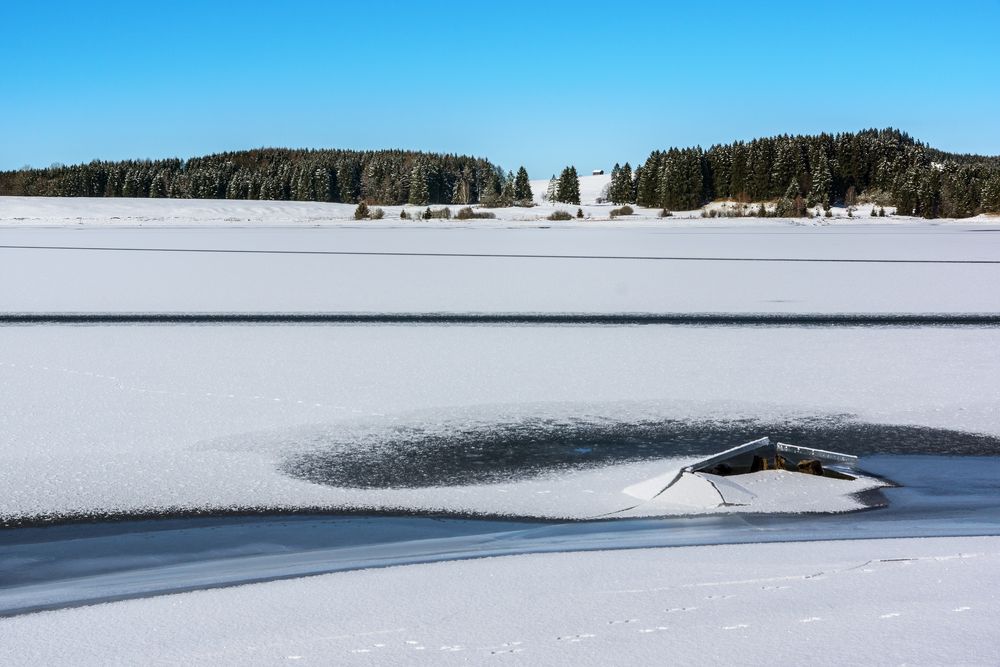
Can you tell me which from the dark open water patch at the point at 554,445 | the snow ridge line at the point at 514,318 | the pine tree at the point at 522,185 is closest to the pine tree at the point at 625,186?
the pine tree at the point at 522,185

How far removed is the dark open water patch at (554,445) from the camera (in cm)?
425

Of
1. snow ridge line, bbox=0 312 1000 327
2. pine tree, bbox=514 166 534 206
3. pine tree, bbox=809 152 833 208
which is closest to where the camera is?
snow ridge line, bbox=0 312 1000 327

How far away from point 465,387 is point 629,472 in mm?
1949

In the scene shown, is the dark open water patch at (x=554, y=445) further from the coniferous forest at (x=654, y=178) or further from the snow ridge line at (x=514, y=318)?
the coniferous forest at (x=654, y=178)

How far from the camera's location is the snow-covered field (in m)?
2.37

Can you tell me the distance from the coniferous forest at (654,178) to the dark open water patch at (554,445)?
3706cm

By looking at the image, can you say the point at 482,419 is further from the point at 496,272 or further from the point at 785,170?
the point at 785,170

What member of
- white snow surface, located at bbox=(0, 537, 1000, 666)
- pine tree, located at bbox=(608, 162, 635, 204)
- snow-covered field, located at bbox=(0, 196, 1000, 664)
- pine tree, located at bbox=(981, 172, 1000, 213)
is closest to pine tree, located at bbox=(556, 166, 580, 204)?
pine tree, located at bbox=(608, 162, 635, 204)

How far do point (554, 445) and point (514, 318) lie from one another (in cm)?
439

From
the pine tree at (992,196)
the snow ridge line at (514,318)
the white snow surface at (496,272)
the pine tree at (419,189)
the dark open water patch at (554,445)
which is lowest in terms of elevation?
the dark open water patch at (554,445)

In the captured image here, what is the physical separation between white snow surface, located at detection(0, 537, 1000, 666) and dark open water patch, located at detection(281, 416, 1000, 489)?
126cm

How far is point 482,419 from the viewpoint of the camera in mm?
5230

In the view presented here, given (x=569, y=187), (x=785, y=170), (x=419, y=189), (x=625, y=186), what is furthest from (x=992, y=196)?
(x=419, y=189)

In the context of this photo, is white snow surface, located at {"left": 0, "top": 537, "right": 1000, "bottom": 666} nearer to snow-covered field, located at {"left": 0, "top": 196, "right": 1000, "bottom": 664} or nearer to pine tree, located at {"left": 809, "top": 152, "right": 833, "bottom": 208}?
snow-covered field, located at {"left": 0, "top": 196, "right": 1000, "bottom": 664}
